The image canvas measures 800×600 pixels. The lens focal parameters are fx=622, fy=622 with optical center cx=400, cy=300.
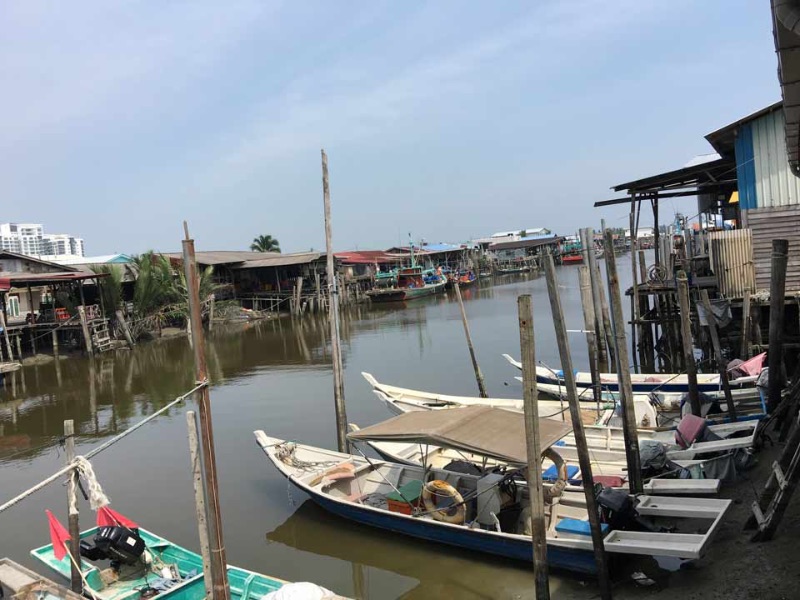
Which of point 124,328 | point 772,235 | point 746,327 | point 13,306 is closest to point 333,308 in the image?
point 746,327

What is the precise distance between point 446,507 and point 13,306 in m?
33.1

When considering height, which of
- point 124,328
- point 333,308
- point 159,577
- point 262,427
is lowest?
point 262,427

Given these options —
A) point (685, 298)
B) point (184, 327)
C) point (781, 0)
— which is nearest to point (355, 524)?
point (685, 298)

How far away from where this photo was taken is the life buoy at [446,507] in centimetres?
757

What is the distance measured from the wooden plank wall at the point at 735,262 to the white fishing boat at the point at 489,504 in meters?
7.84

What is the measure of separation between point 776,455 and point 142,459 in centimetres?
1149

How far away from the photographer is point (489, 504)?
24.8ft

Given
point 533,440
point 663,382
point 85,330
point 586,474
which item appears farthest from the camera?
point 85,330

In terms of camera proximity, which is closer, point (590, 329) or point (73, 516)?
point (73, 516)

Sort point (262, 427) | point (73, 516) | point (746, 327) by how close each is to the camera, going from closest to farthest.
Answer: point (73, 516) → point (746, 327) → point (262, 427)

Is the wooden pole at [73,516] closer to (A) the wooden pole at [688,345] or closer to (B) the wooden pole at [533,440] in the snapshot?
(B) the wooden pole at [533,440]

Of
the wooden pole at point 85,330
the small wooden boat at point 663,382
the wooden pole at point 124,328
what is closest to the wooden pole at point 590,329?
the small wooden boat at point 663,382

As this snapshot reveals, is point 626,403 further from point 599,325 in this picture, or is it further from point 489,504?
point 599,325

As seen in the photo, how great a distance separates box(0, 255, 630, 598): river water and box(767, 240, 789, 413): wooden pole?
4.58 meters
